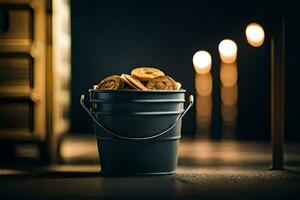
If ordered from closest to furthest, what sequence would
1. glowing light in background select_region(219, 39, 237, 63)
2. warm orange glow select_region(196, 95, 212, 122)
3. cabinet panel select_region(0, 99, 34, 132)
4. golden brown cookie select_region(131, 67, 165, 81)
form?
golden brown cookie select_region(131, 67, 165, 81)
cabinet panel select_region(0, 99, 34, 132)
glowing light in background select_region(219, 39, 237, 63)
warm orange glow select_region(196, 95, 212, 122)

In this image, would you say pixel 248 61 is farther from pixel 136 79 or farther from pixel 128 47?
pixel 136 79

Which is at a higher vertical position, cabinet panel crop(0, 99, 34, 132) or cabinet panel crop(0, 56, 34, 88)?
cabinet panel crop(0, 56, 34, 88)

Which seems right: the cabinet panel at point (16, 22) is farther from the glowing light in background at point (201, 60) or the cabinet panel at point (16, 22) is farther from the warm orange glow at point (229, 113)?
the glowing light in background at point (201, 60)

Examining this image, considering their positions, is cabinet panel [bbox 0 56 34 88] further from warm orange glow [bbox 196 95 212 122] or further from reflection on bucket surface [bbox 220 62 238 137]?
warm orange glow [bbox 196 95 212 122]

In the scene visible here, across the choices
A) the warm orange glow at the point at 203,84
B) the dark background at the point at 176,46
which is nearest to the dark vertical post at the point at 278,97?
the dark background at the point at 176,46

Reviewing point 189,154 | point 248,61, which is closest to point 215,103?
point 248,61

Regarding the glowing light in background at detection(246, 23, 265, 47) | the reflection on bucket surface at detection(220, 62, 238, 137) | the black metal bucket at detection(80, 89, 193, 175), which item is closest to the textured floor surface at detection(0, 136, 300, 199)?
the black metal bucket at detection(80, 89, 193, 175)

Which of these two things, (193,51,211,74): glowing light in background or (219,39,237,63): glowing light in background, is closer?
(219,39,237,63): glowing light in background
